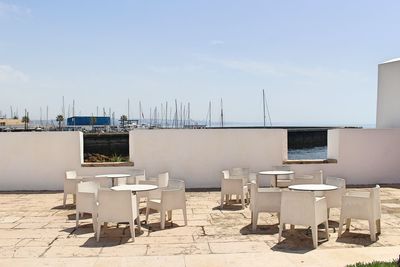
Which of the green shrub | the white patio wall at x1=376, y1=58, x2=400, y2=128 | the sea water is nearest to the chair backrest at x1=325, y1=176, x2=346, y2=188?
the green shrub

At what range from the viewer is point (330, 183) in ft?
20.9

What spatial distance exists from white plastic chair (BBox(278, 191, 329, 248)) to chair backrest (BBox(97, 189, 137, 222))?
6.05 feet

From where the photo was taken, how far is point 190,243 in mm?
5043

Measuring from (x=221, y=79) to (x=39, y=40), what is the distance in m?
16.1

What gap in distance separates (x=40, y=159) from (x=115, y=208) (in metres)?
4.81

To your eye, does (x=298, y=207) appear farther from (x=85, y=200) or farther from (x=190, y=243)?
(x=85, y=200)

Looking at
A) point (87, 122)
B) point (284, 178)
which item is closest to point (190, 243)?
point (284, 178)

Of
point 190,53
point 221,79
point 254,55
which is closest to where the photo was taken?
point 254,55

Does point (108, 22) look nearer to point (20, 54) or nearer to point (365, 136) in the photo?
point (20, 54)

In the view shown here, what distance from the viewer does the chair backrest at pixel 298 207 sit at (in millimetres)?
4905

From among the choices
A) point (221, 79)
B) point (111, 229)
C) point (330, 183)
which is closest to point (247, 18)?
point (330, 183)

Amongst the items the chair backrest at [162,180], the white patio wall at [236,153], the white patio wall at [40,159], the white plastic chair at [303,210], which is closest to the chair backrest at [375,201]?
the white plastic chair at [303,210]

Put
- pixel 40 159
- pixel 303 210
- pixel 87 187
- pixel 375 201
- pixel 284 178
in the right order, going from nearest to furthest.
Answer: pixel 303 210, pixel 375 201, pixel 87 187, pixel 284 178, pixel 40 159

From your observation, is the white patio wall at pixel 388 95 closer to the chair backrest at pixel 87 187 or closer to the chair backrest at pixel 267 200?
the chair backrest at pixel 267 200
